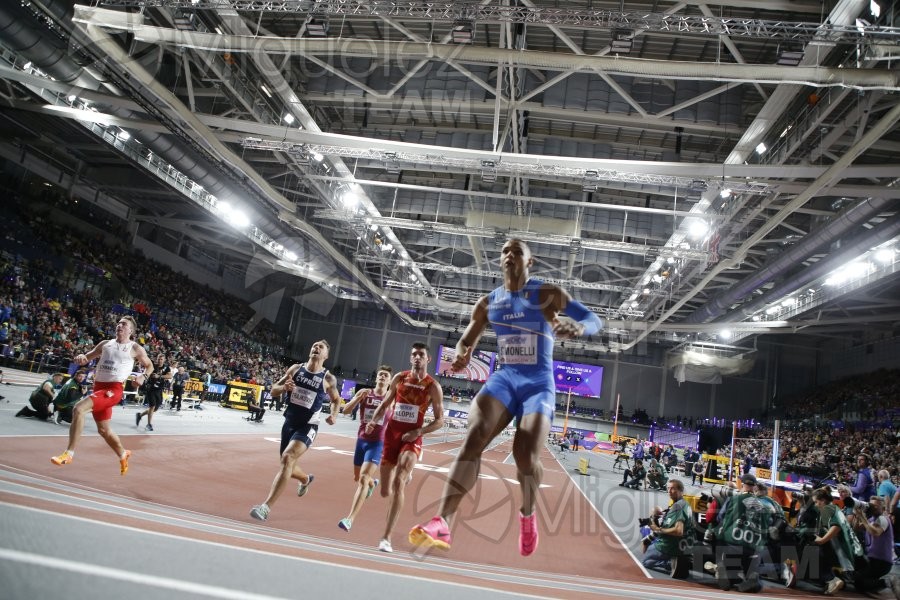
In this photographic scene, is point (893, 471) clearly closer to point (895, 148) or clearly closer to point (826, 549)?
point (895, 148)

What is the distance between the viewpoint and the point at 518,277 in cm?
387

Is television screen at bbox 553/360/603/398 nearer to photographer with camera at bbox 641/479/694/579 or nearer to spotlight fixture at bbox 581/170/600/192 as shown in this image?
spotlight fixture at bbox 581/170/600/192

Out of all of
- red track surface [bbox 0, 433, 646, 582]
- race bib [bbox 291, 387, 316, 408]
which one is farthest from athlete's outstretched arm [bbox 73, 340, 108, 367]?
race bib [bbox 291, 387, 316, 408]

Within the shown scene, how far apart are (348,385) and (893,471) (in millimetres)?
33109

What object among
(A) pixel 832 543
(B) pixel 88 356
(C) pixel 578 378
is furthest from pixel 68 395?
(C) pixel 578 378

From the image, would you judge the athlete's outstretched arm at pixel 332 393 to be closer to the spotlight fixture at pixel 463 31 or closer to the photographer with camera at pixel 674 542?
the photographer with camera at pixel 674 542

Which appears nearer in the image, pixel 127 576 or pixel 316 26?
pixel 127 576

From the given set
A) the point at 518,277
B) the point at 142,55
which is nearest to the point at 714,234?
the point at 518,277

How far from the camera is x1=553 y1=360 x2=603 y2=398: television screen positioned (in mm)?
42250

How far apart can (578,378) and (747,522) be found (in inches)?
1413

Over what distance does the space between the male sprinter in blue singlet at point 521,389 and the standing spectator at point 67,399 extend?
10.5 meters

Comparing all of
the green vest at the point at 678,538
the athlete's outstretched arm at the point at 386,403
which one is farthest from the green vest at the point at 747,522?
the athlete's outstretched arm at the point at 386,403

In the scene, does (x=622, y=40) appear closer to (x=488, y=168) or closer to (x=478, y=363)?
(x=488, y=168)

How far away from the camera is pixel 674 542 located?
25.1 ft
